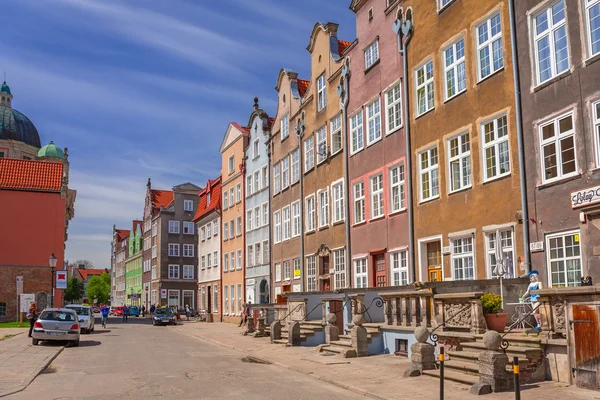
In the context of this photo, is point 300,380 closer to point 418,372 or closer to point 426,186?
point 418,372

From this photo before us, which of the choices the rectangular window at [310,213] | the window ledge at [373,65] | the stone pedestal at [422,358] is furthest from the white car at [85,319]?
the stone pedestal at [422,358]

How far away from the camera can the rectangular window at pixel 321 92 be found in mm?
33500

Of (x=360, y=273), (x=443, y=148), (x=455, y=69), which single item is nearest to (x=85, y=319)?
(x=360, y=273)

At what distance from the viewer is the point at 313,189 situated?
34.2 metres

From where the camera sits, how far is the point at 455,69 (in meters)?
21.4

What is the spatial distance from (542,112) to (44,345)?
2038cm

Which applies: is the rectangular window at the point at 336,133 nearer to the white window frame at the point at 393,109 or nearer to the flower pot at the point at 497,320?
the white window frame at the point at 393,109

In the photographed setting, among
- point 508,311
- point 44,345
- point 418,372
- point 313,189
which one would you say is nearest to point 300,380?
point 418,372

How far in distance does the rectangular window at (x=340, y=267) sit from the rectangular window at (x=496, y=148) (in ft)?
38.4

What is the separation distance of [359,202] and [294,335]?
7.07 m

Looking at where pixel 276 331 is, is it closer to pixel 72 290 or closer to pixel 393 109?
pixel 393 109

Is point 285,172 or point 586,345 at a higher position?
point 285,172

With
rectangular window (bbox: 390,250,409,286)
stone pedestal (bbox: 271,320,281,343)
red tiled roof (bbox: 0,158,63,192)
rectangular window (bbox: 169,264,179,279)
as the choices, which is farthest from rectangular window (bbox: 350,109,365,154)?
rectangular window (bbox: 169,264,179,279)

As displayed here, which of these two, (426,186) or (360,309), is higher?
(426,186)
